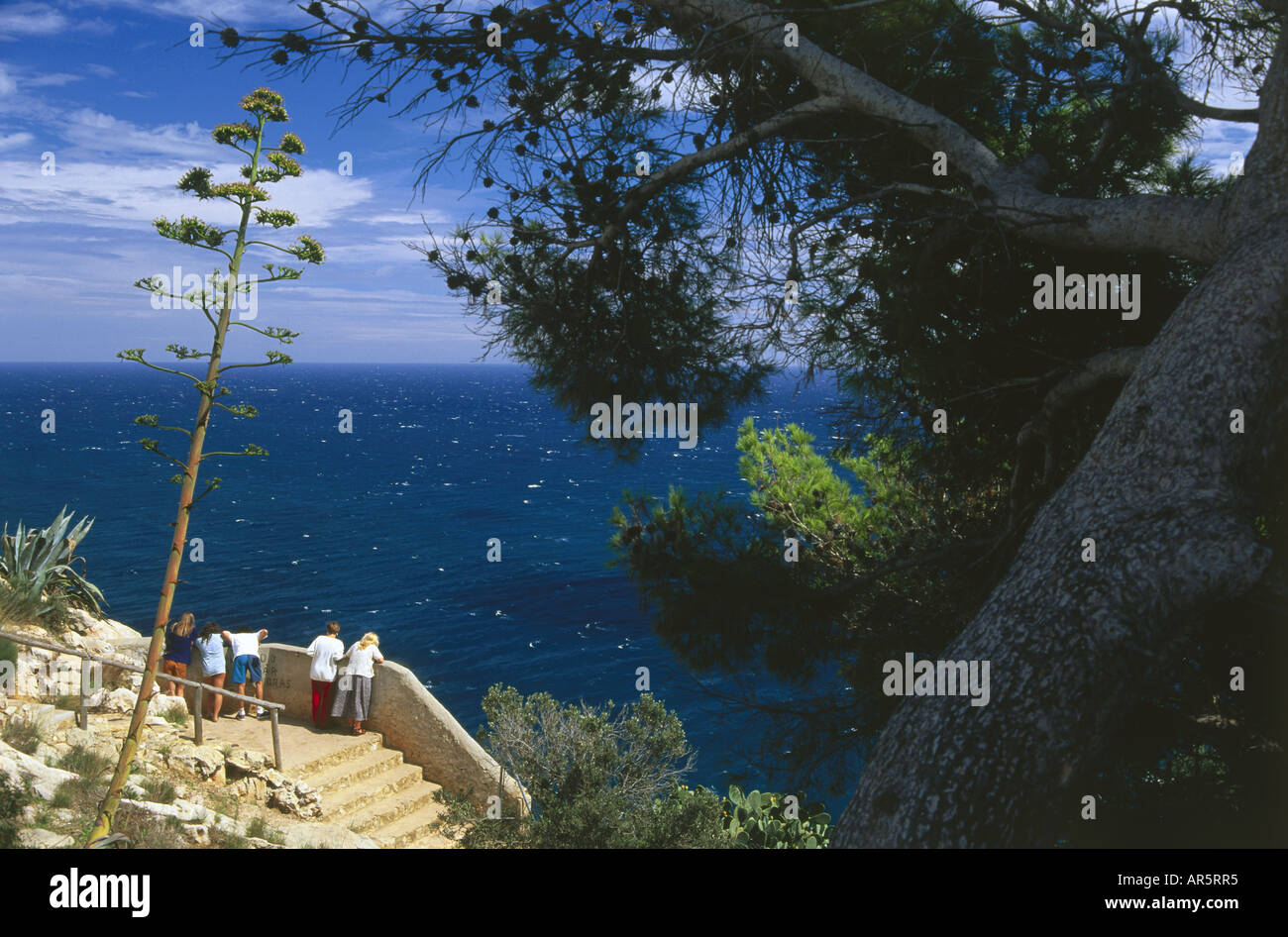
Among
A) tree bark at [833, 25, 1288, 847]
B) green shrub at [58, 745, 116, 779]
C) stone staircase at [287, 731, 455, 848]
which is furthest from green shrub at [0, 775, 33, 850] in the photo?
stone staircase at [287, 731, 455, 848]

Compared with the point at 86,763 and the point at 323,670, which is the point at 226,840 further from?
the point at 323,670

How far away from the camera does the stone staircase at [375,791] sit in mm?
9734

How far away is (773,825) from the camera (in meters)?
9.84

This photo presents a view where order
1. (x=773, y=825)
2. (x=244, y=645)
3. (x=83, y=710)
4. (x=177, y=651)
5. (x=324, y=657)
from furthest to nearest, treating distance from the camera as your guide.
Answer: (x=244, y=645) < (x=324, y=657) < (x=177, y=651) < (x=773, y=825) < (x=83, y=710)

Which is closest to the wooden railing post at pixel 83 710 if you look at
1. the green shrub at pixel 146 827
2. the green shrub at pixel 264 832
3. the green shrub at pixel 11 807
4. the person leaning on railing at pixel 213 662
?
the person leaning on railing at pixel 213 662

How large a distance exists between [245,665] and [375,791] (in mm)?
2522

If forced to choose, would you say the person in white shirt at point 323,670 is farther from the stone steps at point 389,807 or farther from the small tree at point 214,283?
the small tree at point 214,283

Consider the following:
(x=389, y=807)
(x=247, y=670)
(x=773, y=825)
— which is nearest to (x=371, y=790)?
(x=389, y=807)

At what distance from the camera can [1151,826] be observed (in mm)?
4809

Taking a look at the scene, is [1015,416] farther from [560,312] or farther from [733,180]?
[560,312]

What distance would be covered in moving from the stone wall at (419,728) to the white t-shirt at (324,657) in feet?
1.44

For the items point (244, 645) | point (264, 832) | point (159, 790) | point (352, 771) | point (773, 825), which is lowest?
point (773, 825)

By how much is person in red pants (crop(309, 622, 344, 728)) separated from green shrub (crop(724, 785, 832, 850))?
5.23 m
